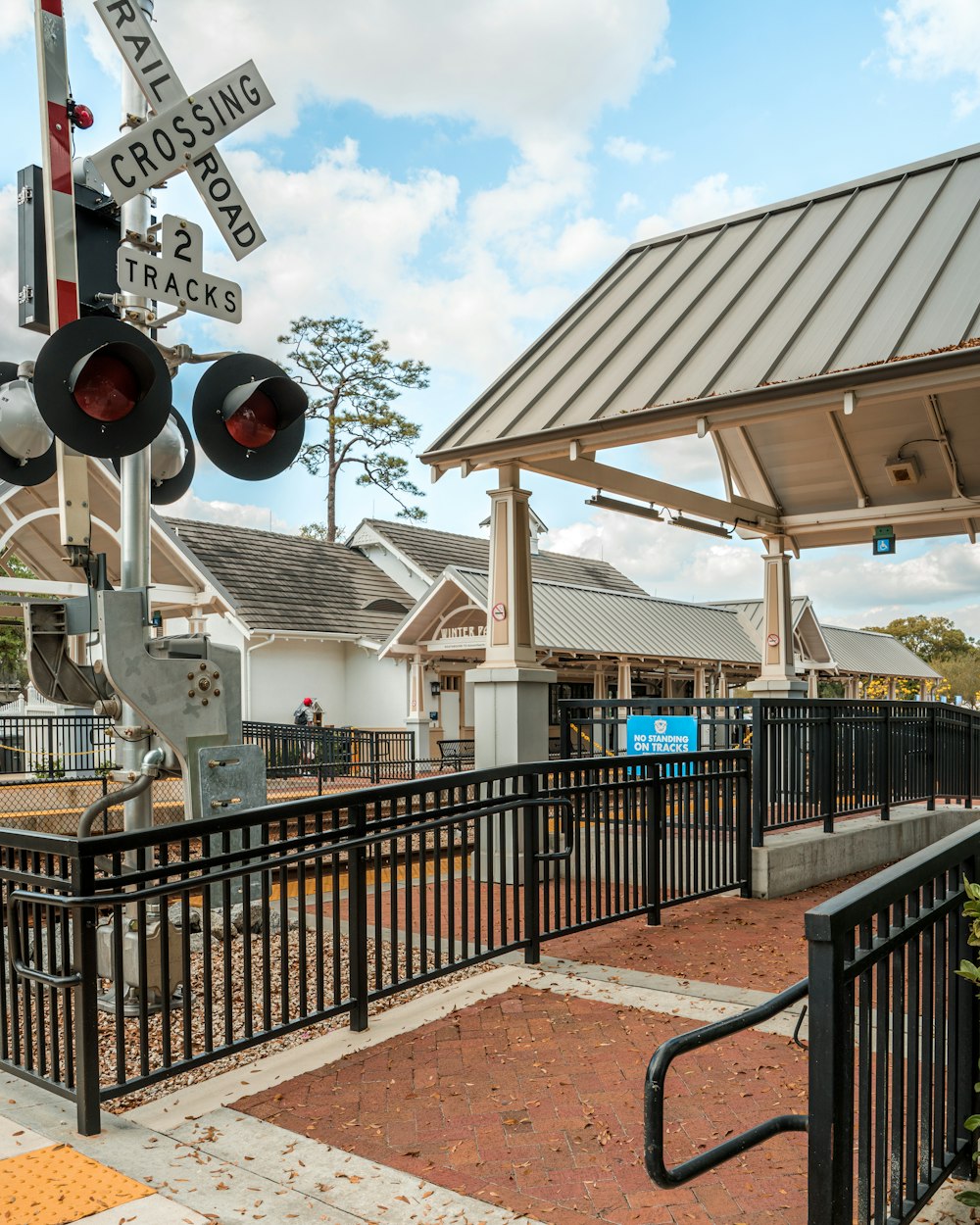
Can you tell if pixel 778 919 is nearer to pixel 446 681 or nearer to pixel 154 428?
pixel 154 428

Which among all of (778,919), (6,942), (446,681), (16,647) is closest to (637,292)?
(778,919)

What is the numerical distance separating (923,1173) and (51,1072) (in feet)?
11.3

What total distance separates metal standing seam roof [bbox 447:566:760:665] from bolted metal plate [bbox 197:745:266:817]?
17783mm

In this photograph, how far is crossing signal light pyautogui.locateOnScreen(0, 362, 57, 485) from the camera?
611cm

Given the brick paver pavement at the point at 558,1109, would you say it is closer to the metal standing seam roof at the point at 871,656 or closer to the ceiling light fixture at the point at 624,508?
the ceiling light fixture at the point at 624,508

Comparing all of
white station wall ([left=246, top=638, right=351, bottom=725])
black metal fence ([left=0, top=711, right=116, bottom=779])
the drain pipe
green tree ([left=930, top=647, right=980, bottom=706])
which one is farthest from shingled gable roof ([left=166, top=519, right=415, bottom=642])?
green tree ([left=930, top=647, right=980, bottom=706])

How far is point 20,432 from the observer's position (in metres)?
6.14

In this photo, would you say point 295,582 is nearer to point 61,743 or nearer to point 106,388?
point 61,743

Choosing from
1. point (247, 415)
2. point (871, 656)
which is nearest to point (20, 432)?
point (247, 415)

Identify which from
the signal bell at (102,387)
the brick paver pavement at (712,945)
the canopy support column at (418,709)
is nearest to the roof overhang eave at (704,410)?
the brick paver pavement at (712,945)

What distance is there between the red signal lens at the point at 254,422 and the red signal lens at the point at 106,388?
0.93 metres

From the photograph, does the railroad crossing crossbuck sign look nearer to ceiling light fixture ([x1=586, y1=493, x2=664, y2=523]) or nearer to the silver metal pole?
the silver metal pole

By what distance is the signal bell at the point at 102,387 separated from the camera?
491 centimetres

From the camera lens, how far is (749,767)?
9.22 metres
